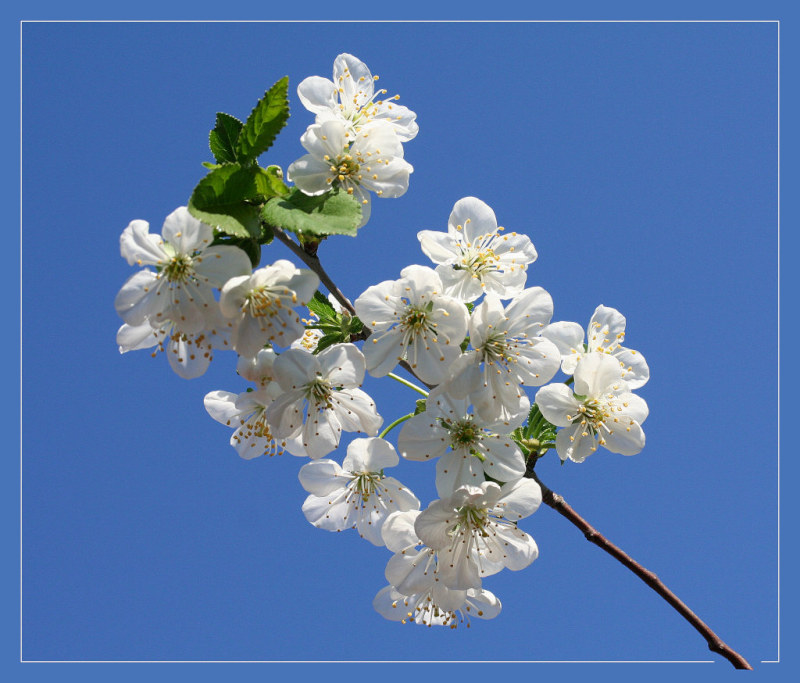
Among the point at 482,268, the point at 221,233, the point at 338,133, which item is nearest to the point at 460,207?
the point at 482,268

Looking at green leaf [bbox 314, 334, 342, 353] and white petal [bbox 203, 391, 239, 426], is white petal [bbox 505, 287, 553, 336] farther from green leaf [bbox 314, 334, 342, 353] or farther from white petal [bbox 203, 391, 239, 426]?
white petal [bbox 203, 391, 239, 426]

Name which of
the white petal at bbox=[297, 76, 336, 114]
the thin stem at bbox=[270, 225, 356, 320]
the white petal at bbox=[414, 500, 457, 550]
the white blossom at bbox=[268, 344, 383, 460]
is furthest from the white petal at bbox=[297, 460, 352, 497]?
the white petal at bbox=[297, 76, 336, 114]

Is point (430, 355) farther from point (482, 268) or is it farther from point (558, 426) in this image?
point (558, 426)

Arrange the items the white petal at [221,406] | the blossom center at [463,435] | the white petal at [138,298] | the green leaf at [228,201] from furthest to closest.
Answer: the white petal at [221,406] < the blossom center at [463,435] < the white petal at [138,298] < the green leaf at [228,201]

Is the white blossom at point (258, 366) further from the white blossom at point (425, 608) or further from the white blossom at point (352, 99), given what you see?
the white blossom at point (425, 608)

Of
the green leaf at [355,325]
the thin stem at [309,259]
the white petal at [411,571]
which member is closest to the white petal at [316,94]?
the thin stem at [309,259]

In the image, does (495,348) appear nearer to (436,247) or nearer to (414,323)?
(414,323)

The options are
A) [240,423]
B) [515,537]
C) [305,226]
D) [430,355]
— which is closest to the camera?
[305,226]
